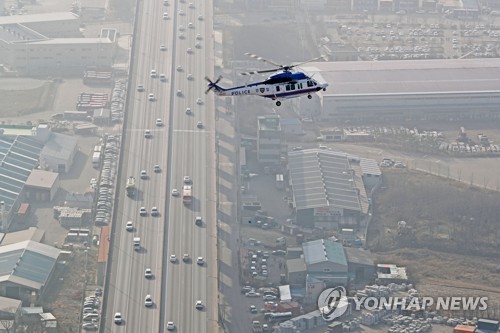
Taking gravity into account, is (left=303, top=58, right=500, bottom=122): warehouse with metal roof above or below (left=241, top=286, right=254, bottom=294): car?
above

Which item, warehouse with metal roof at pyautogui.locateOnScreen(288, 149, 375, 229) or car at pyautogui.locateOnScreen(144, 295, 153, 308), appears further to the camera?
warehouse with metal roof at pyautogui.locateOnScreen(288, 149, 375, 229)

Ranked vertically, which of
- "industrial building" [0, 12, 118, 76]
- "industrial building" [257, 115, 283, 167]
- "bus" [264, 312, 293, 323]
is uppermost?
"industrial building" [0, 12, 118, 76]

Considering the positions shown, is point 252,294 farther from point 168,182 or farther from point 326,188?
point 326,188

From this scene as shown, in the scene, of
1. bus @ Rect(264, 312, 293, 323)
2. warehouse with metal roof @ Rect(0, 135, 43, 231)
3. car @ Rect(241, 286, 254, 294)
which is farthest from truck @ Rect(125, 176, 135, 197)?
bus @ Rect(264, 312, 293, 323)

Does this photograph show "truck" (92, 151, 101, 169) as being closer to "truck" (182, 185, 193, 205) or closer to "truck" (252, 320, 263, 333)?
"truck" (182, 185, 193, 205)

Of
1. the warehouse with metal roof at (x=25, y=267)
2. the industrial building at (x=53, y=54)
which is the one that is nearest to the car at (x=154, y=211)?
the warehouse with metal roof at (x=25, y=267)

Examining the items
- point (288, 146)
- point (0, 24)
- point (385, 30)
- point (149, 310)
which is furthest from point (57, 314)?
point (385, 30)

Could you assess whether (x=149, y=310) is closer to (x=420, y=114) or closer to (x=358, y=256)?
(x=358, y=256)
